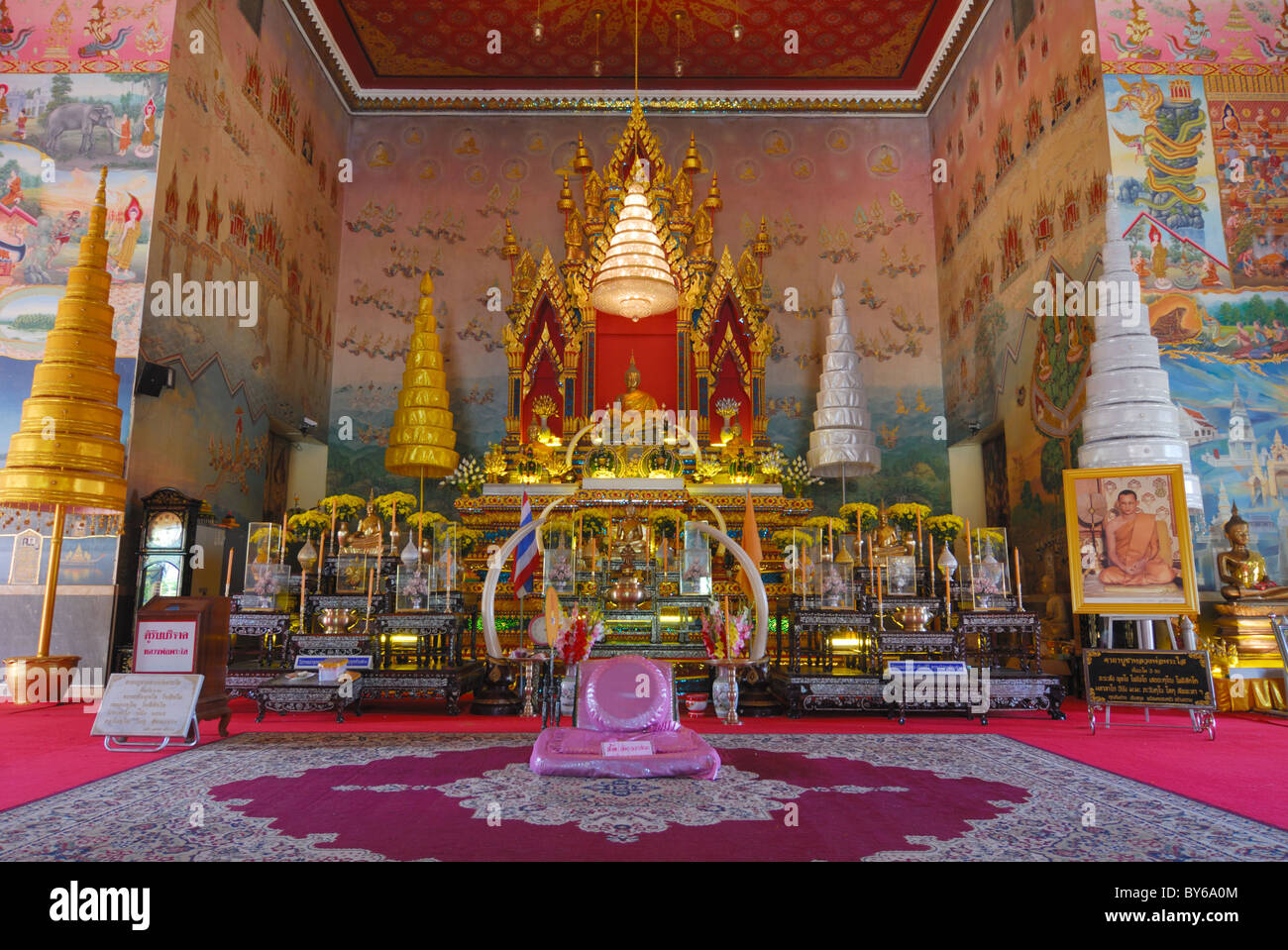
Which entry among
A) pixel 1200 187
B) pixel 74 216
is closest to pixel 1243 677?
A: pixel 1200 187

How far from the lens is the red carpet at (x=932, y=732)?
446 cm

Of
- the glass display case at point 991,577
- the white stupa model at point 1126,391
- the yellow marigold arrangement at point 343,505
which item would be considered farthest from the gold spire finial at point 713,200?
the glass display case at point 991,577

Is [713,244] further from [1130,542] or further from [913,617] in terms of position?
[1130,542]

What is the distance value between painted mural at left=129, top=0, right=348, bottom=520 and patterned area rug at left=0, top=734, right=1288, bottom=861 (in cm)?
513

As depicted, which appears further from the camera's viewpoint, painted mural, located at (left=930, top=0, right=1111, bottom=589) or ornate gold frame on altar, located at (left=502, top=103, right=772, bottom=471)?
ornate gold frame on altar, located at (left=502, top=103, right=772, bottom=471)

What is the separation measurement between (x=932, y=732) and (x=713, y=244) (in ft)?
33.2

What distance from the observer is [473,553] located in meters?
10.9

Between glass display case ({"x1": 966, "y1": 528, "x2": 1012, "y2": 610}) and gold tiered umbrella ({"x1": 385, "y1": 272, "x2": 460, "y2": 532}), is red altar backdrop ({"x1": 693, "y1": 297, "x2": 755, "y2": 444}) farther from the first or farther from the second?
glass display case ({"x1": 966, "y1": 528, "x2": 1012, "y2": 610})

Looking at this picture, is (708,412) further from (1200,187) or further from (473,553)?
(1200,187)

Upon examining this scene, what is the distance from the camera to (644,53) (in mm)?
13742

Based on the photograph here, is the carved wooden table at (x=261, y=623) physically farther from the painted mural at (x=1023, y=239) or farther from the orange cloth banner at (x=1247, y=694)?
the orange cloth banner at (x=1247, y=694)

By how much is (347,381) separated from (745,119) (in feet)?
28.1

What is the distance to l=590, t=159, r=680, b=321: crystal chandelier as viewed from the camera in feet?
29.1

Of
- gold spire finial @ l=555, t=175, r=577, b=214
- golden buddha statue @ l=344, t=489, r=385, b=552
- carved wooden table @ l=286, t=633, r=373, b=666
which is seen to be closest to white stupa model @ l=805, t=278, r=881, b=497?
gold spire finial @ l=555, t=175, r=577, b=214
